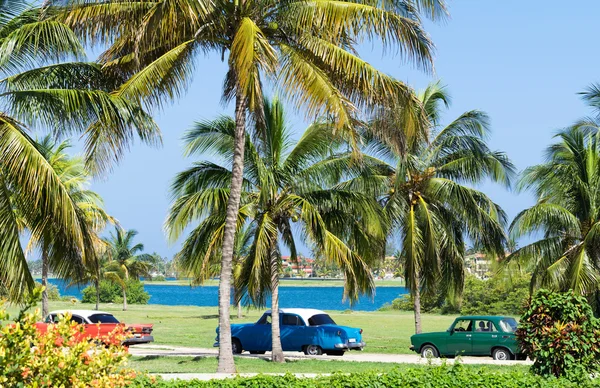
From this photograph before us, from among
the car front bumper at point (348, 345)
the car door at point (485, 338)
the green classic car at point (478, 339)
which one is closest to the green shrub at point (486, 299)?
the car front bumper at point (348, 345)

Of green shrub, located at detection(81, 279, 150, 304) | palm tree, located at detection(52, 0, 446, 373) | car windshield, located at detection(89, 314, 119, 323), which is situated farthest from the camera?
green shrub, located at detection(81, 279, 150, 304)

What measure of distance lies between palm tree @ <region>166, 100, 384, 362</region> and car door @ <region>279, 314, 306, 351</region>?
307 cm

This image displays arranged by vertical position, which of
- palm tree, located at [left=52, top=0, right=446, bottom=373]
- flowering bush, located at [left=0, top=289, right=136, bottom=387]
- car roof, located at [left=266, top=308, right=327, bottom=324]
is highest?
palm tree, located at [left=52, top=0, right=446, bottom=373]

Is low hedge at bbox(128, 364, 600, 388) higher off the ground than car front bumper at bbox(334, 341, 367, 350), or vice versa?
low hedge at bbox(128, 364, 600, 388)

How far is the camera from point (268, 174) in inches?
845

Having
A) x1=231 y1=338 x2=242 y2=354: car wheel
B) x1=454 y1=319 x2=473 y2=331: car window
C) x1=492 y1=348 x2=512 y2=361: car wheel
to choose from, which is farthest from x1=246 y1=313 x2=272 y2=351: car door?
x1=492 y1=348 x2=512 y2=361: car wheel

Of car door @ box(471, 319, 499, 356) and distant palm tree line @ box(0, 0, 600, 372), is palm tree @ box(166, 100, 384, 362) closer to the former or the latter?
distant palm tree line @ box(0, 0, 600, 372)

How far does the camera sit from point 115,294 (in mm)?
87750

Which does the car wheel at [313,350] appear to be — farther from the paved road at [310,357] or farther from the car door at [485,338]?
the car door at [485,338]

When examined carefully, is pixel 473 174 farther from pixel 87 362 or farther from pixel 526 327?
pixel 87 362

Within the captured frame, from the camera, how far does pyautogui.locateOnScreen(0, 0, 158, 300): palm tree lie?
527 inches

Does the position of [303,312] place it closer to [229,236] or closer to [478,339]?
[478,339]

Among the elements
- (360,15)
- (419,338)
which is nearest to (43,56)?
(360,15)

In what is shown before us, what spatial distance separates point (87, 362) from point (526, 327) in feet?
27.9
